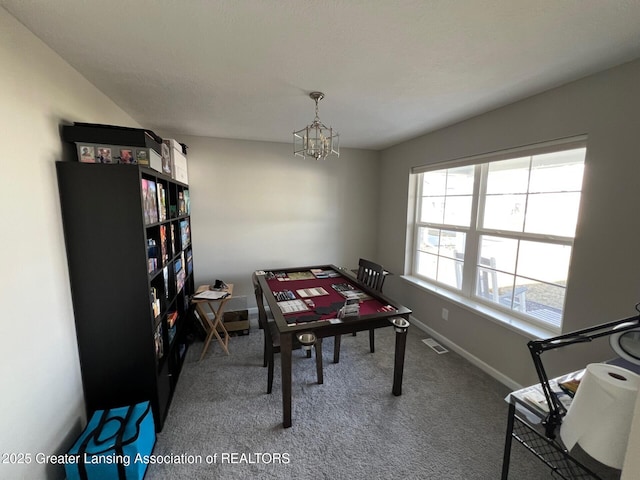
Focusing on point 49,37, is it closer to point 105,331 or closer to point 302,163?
point 105,331

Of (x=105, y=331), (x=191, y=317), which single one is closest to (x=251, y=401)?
(x=105, y=331)

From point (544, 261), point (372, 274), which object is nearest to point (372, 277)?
point (372, 274)

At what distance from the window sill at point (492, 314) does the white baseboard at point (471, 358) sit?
44cm

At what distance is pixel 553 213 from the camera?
197 centimetres

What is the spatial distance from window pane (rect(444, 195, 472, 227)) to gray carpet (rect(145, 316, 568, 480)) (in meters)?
1.39

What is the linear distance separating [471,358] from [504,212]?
141cm

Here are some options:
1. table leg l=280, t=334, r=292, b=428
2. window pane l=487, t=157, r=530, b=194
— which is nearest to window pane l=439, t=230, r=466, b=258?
window pane l=487, t=157, r=530, b=194

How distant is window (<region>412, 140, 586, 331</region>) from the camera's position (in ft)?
6.28

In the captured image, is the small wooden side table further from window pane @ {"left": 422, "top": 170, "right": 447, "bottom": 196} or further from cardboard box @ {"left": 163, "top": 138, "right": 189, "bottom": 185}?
window pane @ {"left": 422, "top": 170, "right": 447, "bottom": 196}

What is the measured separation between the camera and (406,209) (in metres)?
3.36

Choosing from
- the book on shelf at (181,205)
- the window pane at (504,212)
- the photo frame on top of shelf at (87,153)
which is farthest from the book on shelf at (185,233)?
the window pane at (504,212)

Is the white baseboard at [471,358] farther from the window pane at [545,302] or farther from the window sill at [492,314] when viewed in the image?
the window pane at [545,302]

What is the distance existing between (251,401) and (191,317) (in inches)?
53.2

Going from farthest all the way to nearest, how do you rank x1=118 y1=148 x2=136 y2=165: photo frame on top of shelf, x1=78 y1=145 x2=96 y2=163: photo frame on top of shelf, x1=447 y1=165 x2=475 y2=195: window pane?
1. x1=447 y1=165 x2=475 y2=195: window pane
2. x1=118 y1=148 x2=136 y2=165: photo frame on top of shelf
3. x1=78 y1=145 x2=96 y2=163: photo frame on top of shelf
